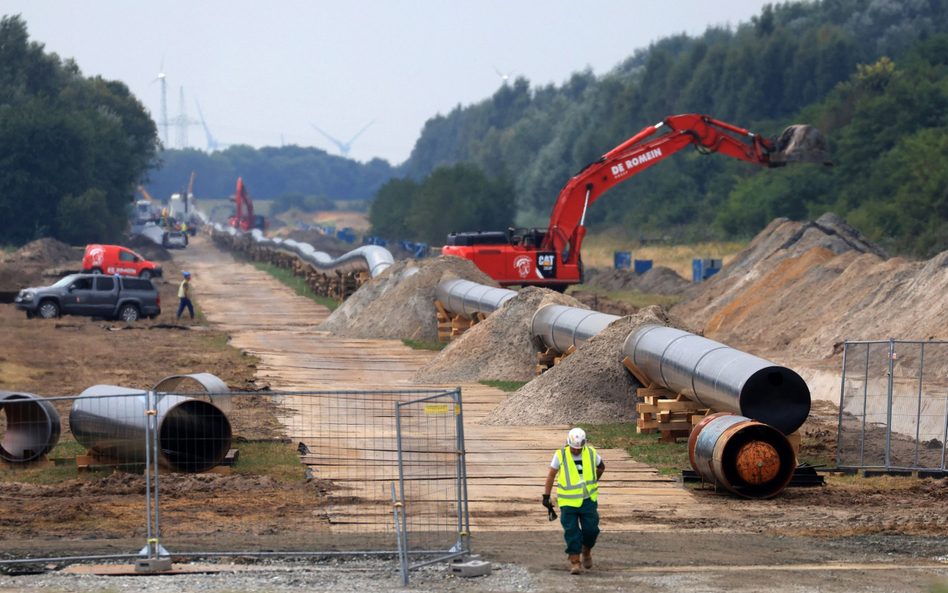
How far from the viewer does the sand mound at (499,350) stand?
2314cm

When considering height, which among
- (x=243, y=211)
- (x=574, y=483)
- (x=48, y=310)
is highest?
(x=243, y=211)

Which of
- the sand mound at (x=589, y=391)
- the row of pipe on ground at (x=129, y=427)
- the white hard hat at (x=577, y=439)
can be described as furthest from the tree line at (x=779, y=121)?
the white hard hat at (x=577, y=439)

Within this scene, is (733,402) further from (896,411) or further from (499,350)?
(499,350)

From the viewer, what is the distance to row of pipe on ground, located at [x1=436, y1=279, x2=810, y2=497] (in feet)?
41.7

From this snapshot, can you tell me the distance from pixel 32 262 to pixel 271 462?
51280mm

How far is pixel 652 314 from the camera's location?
18.4m

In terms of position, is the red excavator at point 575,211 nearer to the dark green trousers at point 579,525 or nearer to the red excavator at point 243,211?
the dark green trousers at point 579,525

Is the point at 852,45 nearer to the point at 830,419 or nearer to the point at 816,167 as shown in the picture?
the point at 816,167

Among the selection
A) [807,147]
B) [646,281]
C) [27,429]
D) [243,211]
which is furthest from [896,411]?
[243,211]

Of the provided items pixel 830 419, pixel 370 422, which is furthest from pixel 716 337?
pixel 370 422

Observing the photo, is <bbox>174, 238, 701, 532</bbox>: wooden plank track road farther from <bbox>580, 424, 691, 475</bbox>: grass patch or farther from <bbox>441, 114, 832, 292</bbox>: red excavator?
<bbox>441, 114, 832, 292</bbox>: red excavator

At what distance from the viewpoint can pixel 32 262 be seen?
198 feet

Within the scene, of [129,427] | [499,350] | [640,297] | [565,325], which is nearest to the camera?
[129,427]

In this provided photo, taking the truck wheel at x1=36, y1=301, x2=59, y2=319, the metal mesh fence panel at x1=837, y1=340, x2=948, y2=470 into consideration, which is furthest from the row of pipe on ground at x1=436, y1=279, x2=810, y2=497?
the truck wheel at x1=36, y1=301, x2=59, y2=319
